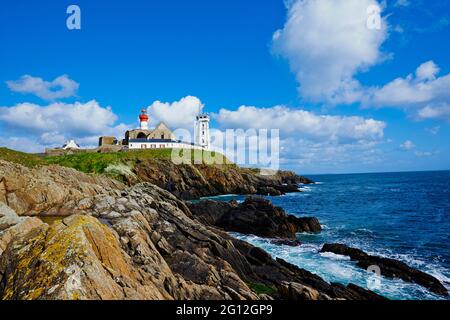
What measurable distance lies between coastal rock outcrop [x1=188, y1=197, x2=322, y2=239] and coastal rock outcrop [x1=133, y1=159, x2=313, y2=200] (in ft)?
98.2

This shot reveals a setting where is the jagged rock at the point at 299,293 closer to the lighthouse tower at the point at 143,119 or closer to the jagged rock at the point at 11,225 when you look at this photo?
the jagged rock at the point at 11,225

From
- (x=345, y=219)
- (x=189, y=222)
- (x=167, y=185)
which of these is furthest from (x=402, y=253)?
(x=167, y=185)

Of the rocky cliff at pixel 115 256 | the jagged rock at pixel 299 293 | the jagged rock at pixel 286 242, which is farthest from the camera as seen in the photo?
the jagged rock at pixel 286 242

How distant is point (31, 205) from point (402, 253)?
3767 centimetres

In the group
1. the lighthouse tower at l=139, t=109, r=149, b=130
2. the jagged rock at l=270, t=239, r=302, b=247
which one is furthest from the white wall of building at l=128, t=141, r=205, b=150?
the jagged rock at l=270, t=239, r=302, b=247

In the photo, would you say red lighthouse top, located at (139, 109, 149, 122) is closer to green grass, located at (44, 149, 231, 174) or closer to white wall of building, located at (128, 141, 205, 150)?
white wall of building, located at (128, 141, 205, 150)

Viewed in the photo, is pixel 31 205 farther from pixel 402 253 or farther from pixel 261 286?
pixel 402 253

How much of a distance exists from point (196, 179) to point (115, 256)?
78.3 m

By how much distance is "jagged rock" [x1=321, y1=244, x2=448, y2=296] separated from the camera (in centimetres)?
2361

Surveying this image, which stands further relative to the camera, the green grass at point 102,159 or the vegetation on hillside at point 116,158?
the vegetation on hillside at point 116,158

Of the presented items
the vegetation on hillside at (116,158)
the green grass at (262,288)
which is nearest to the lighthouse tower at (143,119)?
the vegetation on hillside at (116,158)

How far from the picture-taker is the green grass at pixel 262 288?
19.1m

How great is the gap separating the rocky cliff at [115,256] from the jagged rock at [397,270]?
276 inches

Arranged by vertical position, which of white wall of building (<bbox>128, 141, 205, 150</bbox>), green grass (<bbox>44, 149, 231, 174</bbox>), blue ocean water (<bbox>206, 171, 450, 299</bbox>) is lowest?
blue ocean water (<bbox>206, 171, 450, 299</bbox>)
